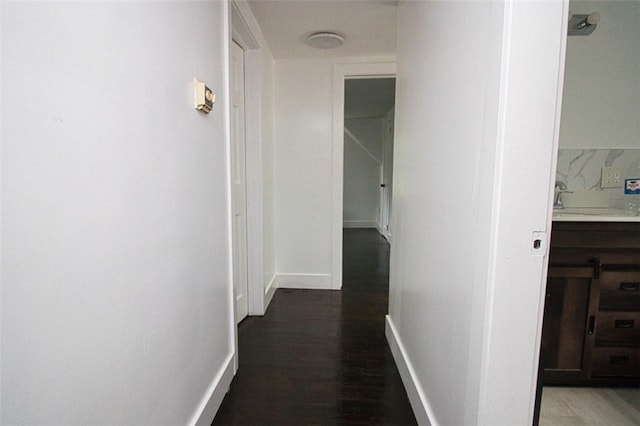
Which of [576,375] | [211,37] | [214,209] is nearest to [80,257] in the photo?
[214,209]

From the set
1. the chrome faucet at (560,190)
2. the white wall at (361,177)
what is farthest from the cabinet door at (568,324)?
the white wall at (361,177)

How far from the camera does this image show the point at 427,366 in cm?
121

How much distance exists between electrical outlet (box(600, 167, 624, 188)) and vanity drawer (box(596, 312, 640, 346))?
0.79 metres

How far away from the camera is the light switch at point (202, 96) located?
1115 mm

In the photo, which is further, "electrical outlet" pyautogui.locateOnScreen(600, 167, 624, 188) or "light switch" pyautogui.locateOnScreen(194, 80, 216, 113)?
"electrical outlet" pyautogui.locateOnScreen(600, 167, 624, 188)

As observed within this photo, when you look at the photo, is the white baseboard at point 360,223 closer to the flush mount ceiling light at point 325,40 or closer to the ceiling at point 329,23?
the ceiling at point 329,23

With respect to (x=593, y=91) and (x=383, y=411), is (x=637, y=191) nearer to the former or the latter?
(x=593, y=91)

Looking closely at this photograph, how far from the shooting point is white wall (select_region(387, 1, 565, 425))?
2.27ft

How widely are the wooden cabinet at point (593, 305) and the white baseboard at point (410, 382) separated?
69cm

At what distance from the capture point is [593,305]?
144 cm

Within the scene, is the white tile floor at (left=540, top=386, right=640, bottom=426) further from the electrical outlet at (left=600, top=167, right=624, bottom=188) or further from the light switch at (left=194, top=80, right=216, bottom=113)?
the light switch at (left=194, top=80, right=216, bottom=113)

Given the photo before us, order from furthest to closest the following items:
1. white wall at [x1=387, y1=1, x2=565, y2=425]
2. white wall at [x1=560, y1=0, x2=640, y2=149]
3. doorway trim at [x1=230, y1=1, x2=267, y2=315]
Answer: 1. doorway trim at [x1=230, y1=1, x2=267, y2=315]
2. white wall at [x1=560, y1=0, x2=640, y2=149]
3. white wall at [x1=387, y1=1, x2=565, y2=425]

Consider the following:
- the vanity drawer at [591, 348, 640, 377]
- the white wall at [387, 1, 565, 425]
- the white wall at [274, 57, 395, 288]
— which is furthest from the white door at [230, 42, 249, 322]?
the vanity drawer at [591, 348, 640, 377]

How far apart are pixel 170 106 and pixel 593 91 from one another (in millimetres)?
2350
